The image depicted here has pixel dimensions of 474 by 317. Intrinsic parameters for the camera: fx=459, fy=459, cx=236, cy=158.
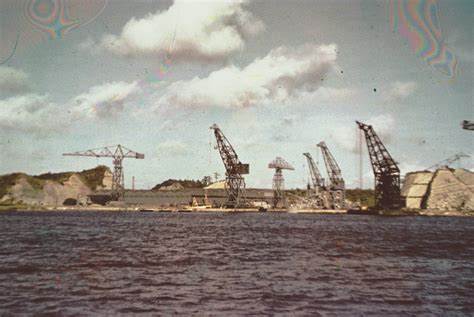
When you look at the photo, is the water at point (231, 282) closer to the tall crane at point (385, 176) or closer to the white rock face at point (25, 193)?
the tall crane at point (385, 176)

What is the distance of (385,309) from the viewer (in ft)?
46.5

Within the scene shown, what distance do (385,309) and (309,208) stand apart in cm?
15128

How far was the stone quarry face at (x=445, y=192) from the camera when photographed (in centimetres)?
14988

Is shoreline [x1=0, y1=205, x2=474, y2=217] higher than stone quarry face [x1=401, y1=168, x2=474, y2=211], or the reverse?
stone quarry face [x1=401, y1=168, x2=474, y2=211]

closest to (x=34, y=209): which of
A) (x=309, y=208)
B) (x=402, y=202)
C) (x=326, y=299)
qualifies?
(x=309, y=208)

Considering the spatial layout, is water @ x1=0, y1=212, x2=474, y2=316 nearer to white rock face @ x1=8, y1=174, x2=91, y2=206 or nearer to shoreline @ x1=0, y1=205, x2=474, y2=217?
shoreline @ x1=0, y1=205, x2=474, y2=217

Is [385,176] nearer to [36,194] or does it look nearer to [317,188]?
[317,188]

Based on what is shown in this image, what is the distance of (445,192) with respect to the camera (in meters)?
152

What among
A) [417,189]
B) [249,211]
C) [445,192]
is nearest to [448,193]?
[445,192]

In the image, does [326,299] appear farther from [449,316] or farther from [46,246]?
[46,246]

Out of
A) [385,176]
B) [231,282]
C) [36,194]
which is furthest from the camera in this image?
[36,194]

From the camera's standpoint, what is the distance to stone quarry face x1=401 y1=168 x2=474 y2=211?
14988 cm

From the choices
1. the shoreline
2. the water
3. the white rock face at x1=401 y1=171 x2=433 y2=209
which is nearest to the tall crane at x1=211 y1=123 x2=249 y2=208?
the shoreline

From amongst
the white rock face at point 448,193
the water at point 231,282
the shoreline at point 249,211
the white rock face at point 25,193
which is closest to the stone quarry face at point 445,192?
the white rock face at point 448,193
